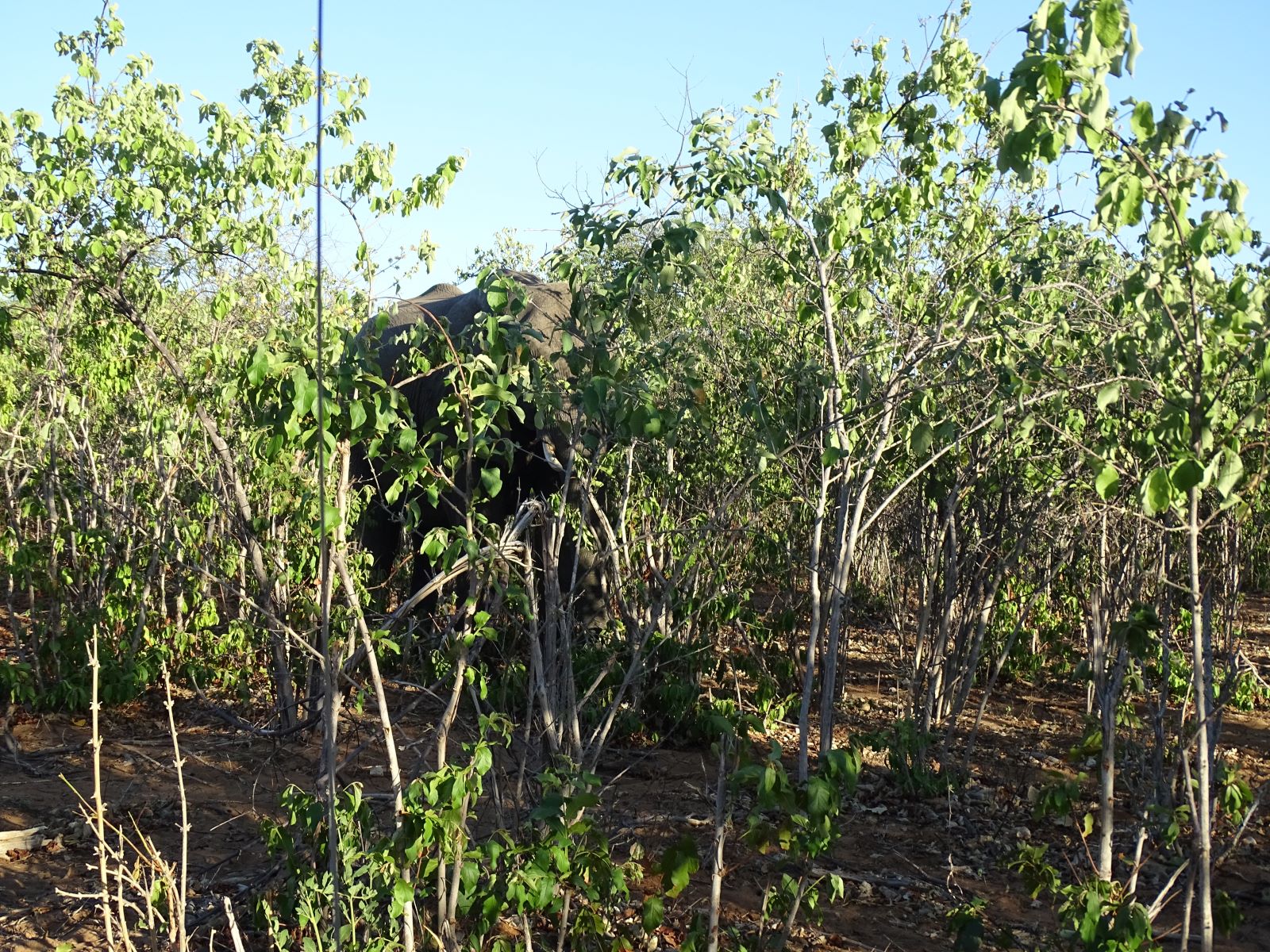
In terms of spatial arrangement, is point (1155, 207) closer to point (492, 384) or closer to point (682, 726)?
point (492, 384)

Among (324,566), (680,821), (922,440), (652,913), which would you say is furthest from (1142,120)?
(680,821)

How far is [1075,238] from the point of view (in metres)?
5.84

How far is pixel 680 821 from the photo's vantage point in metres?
5.34

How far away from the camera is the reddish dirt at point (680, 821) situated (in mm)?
4527

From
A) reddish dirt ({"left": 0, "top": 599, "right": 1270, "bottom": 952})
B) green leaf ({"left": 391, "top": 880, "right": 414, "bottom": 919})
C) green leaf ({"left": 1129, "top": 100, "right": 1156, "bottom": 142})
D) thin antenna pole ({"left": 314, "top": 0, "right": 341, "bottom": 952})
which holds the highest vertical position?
green leaf ({"left": 1129, "top": 100, "right": 1156, "bottom": 142})

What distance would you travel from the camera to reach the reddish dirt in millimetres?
4527

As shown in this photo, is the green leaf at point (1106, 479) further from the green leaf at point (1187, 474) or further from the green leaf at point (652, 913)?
the green leaf at point (652, 913)

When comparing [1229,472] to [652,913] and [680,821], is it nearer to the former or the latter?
[652,913]

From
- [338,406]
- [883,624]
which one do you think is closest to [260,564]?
[338,406]

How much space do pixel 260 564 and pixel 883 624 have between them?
5962mm

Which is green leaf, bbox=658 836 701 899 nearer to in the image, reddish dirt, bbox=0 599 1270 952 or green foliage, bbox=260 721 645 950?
green foliage, bbox=260 721 645 950

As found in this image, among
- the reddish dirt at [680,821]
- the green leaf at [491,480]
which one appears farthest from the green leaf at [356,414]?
the reddish dirt at [680,821]

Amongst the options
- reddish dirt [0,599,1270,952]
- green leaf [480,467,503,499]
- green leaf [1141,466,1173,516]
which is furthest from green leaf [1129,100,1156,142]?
reddish dirt [0,599,1270,952]

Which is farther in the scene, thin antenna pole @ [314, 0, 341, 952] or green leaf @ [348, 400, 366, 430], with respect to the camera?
green leaf @ [348, 400, 366, 430]
